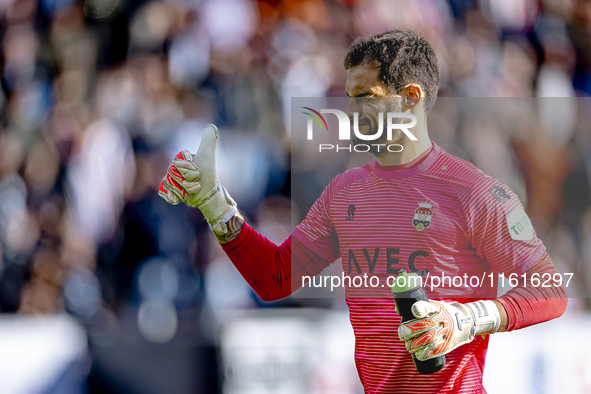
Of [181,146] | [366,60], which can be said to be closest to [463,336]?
[366,60]

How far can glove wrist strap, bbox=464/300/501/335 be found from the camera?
1847 millimetres

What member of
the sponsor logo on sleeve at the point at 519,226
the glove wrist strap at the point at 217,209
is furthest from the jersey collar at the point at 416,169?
the glove wrist strap at the point at 217,209

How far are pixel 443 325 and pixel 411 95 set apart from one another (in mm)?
930

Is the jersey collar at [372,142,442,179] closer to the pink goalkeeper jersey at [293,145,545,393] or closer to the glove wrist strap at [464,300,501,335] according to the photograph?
the pink goalkeeper jersey at [293,145,545,393]

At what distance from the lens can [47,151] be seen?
14.3ft

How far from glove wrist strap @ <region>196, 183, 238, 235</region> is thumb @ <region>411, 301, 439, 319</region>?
841 millimetres

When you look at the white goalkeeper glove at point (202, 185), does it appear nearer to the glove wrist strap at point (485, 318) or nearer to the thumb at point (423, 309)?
the thumb at point (423, 309)

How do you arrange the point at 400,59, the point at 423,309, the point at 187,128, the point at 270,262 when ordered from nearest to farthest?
the point at 423,309 → the point at 400,59 → the point at 270,262 → the point at 187,128

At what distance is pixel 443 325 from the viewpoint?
180 centimetres

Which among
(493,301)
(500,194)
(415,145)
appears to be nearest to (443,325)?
(493,301)

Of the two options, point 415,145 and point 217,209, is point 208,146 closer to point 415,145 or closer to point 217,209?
point 217,209

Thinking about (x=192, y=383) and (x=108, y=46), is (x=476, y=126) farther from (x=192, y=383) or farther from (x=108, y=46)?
(x=108, y=46)

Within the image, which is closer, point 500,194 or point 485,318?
point 485,318

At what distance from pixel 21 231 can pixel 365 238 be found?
3207 mm
